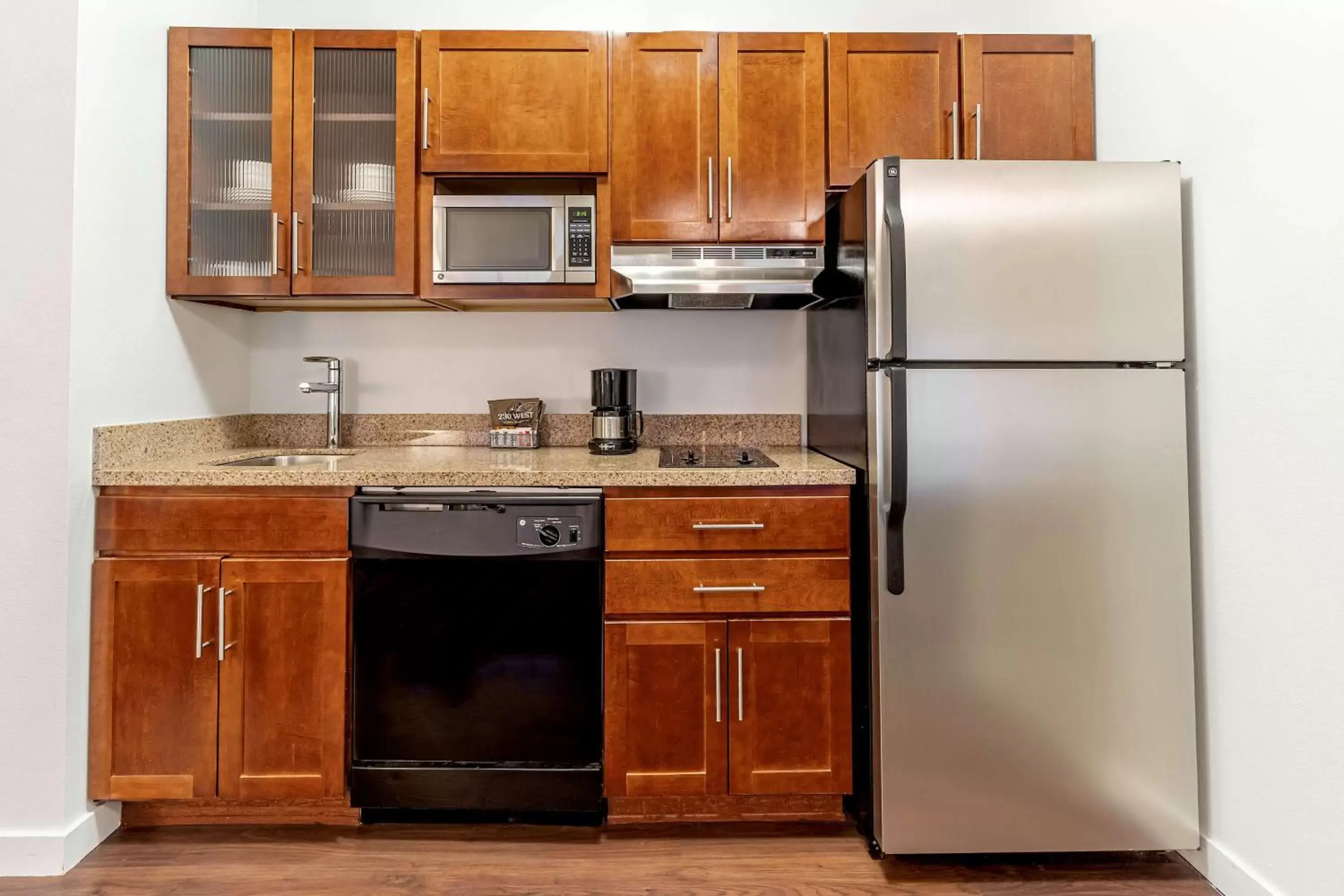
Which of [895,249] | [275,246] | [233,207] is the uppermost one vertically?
[233,207]

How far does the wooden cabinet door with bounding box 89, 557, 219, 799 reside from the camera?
5.75 feet

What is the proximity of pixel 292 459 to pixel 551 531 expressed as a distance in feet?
3.55

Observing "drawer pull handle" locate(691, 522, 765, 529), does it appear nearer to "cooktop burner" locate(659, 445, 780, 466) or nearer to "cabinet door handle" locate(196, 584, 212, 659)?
"cooktop burner" locate(659, 445, 780, 466)

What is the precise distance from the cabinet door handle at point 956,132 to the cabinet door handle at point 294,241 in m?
1.94

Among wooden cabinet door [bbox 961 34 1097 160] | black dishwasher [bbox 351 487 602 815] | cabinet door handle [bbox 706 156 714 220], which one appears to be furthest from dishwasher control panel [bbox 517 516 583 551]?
wooden cabinet door [bbox 961 34 1097 160]

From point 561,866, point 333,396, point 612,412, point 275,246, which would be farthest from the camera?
point 333,396

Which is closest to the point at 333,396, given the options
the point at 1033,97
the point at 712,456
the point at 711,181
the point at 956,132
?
the point at 712,456

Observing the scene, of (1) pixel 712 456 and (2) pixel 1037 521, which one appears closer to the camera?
(2) pixel 1037 521

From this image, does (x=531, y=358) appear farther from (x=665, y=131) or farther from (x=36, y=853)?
(x=36, y=853)

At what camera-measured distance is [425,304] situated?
2346 mm

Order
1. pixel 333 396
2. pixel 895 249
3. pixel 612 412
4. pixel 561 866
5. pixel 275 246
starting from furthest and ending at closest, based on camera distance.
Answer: pixel 333 396
pixel 612 412
pixel 275 246
pixel 561 866
pixel 895 249

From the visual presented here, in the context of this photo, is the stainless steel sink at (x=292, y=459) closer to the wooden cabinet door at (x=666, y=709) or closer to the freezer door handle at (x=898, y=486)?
the wooden cabinet door at (x=666, y=709)

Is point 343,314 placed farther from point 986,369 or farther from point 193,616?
point 986,369

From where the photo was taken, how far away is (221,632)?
1.76m
